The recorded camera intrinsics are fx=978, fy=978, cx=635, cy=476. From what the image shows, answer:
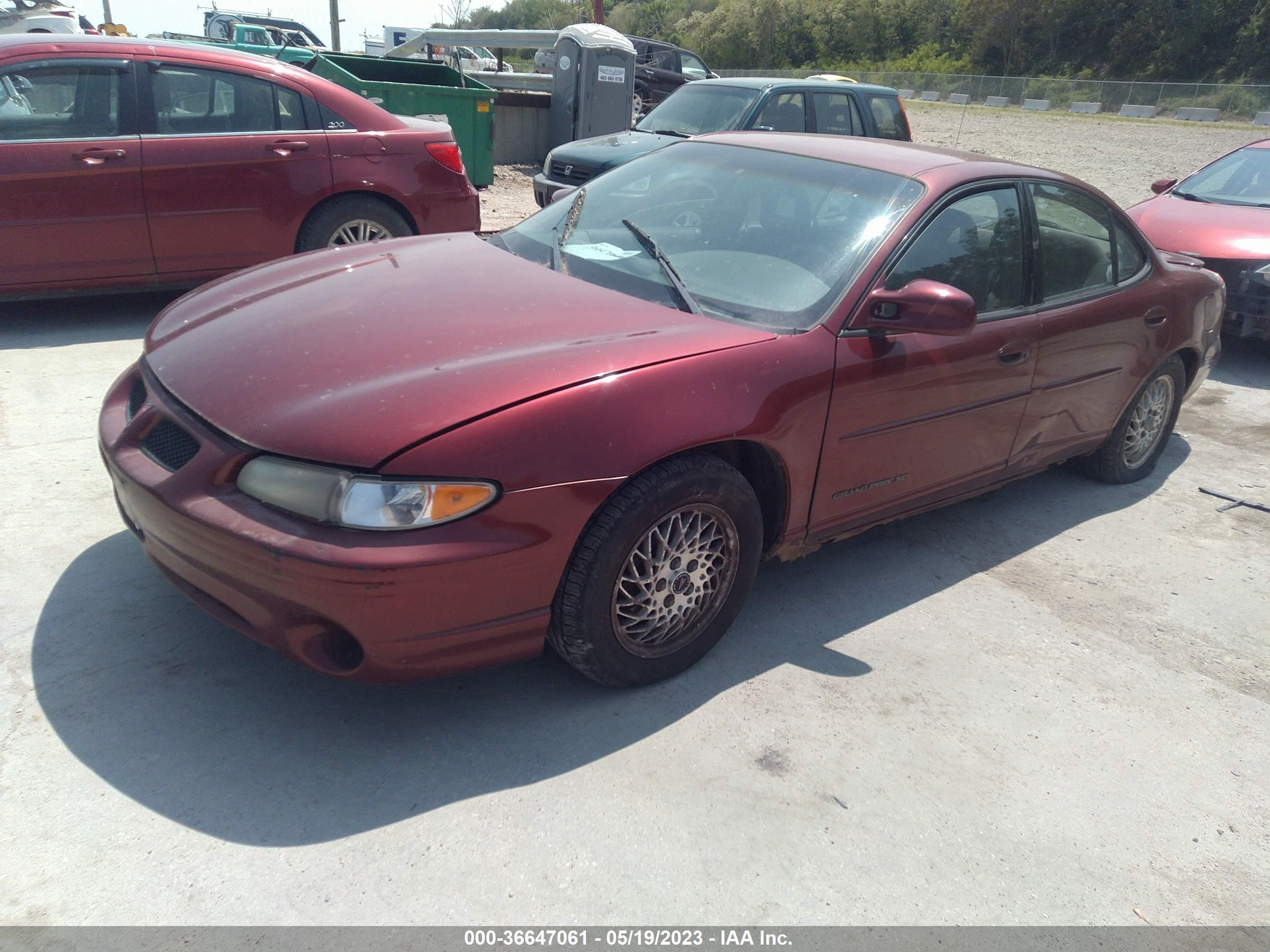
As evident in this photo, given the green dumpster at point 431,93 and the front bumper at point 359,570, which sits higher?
the green dumpster at point 431,93

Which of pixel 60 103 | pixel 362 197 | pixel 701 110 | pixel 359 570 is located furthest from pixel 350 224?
pixel 701 110

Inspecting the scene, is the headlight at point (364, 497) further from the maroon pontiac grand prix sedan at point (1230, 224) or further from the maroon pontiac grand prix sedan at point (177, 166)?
the maroon pontiac grand prix sedan at point (1230, 224)

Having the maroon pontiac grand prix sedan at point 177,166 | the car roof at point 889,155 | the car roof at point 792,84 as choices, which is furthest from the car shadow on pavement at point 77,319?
the car roof at point 792,84

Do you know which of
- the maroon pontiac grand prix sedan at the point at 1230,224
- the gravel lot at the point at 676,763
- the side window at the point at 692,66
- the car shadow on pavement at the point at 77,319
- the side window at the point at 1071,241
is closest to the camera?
the gravel lot at the point at 676,763

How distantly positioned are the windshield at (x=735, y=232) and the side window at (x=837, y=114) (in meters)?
6.09

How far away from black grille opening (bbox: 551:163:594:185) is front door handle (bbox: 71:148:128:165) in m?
4.37

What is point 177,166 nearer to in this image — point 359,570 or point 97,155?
point 97,155

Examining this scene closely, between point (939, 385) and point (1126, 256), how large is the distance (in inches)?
64.7

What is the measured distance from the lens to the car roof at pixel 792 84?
31.0 feet

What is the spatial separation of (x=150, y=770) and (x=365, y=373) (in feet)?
3.73

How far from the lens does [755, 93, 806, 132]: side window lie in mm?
9273

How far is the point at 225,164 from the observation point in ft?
18.8

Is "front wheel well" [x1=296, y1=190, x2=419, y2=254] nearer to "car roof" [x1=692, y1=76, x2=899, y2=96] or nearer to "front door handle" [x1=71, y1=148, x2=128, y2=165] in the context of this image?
"front door handle" [x1=71, y1=148, x2=128, y2=165]

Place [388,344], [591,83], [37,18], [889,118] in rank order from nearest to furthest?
[388,344], [889,118], [591,83], [37,18]
